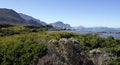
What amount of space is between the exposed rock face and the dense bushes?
0.97 meters

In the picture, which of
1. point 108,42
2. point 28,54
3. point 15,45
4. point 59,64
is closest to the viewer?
point 59,64

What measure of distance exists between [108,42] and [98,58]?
348 inches

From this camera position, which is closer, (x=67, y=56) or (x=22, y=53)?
(x=67, y=56)

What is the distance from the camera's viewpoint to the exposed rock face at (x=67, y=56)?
14.9 meters

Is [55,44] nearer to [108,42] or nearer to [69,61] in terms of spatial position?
[69,61]

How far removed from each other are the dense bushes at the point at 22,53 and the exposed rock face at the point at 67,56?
975 millimetres

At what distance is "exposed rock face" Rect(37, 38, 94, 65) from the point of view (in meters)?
14.9

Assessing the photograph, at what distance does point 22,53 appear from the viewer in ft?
56.3

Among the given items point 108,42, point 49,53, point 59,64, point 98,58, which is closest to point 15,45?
point 49,53

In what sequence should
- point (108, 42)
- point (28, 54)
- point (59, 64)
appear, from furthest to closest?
1. point (108, 42)
2. point (28, 54)
3. point (59, 64)

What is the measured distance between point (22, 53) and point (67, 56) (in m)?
3.62

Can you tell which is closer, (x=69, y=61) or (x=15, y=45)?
(x=69, y=61)

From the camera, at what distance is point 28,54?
16.7 m

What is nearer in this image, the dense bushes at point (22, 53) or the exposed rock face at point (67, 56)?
the exposed rock face at point (67, 56)
